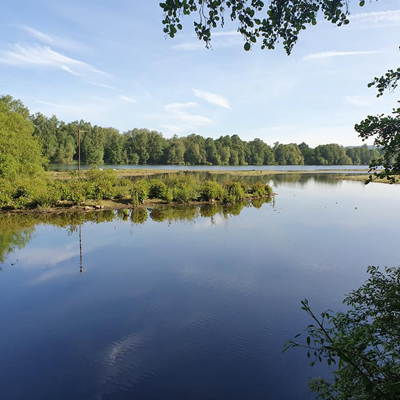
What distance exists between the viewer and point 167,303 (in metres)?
8.70

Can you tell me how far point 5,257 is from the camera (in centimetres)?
1248

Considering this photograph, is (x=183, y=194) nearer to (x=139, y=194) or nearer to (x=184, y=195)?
(x=184, y=195)

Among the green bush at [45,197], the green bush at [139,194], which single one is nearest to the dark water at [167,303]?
the green bush at [45,197]

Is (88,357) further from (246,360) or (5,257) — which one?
(5,257)

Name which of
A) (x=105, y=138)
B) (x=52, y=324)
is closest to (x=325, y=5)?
(x=52, y=324)

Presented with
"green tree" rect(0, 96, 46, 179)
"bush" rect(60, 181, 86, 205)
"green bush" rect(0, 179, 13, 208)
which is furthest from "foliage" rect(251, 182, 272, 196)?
"green bush" rect(0, 179, 13, 208)

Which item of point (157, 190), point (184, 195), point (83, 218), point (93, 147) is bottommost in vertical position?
point (83, 218)

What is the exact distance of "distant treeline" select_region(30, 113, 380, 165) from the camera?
97.4m

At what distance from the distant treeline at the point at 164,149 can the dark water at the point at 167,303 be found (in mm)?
71891

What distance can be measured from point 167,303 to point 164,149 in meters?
113

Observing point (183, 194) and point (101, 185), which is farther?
point (183, 194)

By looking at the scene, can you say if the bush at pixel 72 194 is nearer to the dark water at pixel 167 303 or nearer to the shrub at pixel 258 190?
the dark water at pixel 167 303

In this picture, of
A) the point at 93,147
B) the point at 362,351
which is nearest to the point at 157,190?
the point at 362,351

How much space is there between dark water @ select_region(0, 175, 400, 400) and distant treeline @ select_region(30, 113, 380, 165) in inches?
2830
